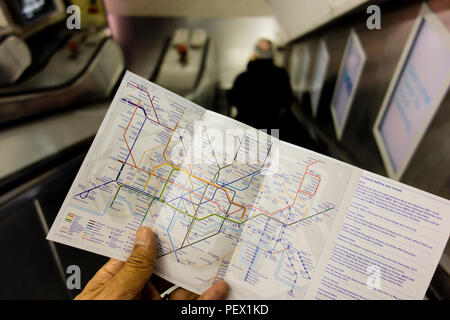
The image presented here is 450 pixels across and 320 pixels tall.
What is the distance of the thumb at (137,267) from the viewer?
1.00 metres

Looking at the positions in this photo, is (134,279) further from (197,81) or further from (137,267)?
(197,81)

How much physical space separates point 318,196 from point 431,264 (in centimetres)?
51

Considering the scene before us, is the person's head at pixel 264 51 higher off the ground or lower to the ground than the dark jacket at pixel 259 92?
higher

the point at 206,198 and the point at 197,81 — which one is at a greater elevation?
the point at 197,81

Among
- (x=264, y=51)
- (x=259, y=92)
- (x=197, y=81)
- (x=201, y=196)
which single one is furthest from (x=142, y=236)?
(x=197, y=81)

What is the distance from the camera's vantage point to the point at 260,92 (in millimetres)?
2252

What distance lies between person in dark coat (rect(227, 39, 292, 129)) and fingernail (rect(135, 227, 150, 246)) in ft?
4.88

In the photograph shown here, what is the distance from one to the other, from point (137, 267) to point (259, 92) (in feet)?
5.94

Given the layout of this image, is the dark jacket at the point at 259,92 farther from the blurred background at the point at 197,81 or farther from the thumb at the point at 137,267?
→ the thumb at the point at 137,267

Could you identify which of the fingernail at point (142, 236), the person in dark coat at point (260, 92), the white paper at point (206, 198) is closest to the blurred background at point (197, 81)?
the person in dark coat at point (260, 92)

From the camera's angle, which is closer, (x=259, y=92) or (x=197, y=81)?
(x=259, y=92)

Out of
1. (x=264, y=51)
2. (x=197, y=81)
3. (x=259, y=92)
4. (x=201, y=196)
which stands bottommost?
(x=201, y=196)

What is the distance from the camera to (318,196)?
107cm
